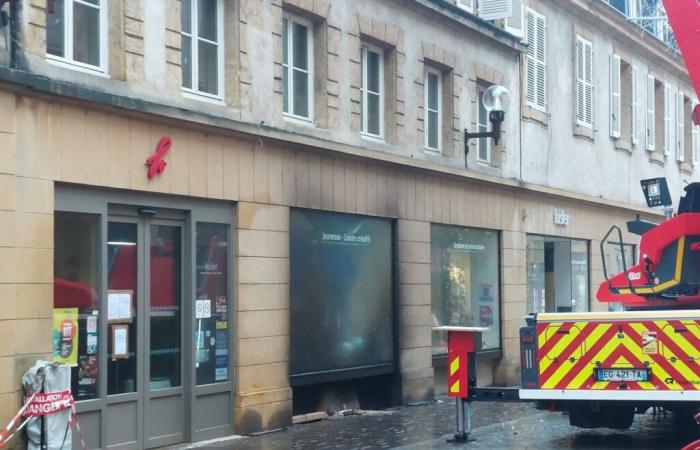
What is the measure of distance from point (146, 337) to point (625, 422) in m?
5.29

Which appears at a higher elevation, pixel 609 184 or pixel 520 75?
pixel 520 75

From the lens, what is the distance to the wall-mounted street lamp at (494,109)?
19641 millimetres

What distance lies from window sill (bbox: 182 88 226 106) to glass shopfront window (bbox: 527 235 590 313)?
1004 cm

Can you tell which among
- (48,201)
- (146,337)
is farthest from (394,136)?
(48,201)

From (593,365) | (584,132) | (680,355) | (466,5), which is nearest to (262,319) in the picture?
(593,365)

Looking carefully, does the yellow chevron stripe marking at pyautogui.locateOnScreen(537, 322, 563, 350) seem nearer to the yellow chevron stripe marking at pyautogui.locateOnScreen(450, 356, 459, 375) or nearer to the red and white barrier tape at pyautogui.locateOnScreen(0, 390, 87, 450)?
the yellow chevron stripe marking at pyautogui.locateOnScreen(450, 356, 459, 375)

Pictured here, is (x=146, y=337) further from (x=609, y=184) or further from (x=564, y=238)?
(x=609, y=184)

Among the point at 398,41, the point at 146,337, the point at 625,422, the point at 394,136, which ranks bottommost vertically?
the point at 625,422

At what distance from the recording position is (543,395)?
481 inches

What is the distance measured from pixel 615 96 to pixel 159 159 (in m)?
16.2

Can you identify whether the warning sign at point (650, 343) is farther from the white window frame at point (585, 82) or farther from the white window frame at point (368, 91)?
the white window frame at point (585, 82)

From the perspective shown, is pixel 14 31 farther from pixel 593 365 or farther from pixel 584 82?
pixel 584 82

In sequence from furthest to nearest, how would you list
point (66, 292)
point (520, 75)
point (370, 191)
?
point (520, 75) → point (370, 191) → point (66, 292)

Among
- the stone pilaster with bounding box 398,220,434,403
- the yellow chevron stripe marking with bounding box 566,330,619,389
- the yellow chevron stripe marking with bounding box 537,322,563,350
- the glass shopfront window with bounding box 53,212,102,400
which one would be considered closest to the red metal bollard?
the yellow chevron stripe marking with bounding box 537,322,563,350
